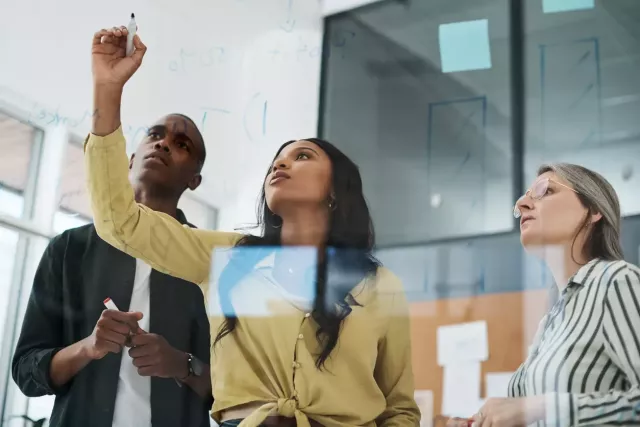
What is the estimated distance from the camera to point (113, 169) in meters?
0.70

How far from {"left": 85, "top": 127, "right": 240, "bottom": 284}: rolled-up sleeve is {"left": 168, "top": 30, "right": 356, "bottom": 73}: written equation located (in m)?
0.25

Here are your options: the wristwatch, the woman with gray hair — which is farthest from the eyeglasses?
the wristwatch

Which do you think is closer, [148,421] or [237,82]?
[148,421]

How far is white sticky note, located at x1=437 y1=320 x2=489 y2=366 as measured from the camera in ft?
2.47

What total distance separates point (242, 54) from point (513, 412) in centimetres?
54

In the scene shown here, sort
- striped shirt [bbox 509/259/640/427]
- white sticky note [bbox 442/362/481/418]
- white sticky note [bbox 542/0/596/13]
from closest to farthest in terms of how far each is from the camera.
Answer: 1. striped shirt [bbox 509/259/640/427]
2. white sticky note [bbox 442/362/481/418]
3. white sticky note [bbox 542/0/596/13]

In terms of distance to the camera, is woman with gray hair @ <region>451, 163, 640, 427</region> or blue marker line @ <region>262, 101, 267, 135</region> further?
blue marker line @ <region>262, 101, 267, 135</region>

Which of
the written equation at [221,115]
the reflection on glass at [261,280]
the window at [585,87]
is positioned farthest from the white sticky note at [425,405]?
the written equation at [221,115]

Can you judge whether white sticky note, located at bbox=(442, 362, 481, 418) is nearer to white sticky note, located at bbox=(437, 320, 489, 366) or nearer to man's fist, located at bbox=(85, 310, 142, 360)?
white sticky note, located at bbox=(437, 320, 489, 366)

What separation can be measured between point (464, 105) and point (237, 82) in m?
0.28

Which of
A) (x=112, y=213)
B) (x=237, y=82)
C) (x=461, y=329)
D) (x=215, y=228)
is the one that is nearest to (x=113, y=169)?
(x=112, y=213)

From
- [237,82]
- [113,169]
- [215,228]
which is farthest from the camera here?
[237,82]

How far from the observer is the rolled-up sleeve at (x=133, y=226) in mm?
703

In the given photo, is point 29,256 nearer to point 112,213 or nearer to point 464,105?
point 112,213
